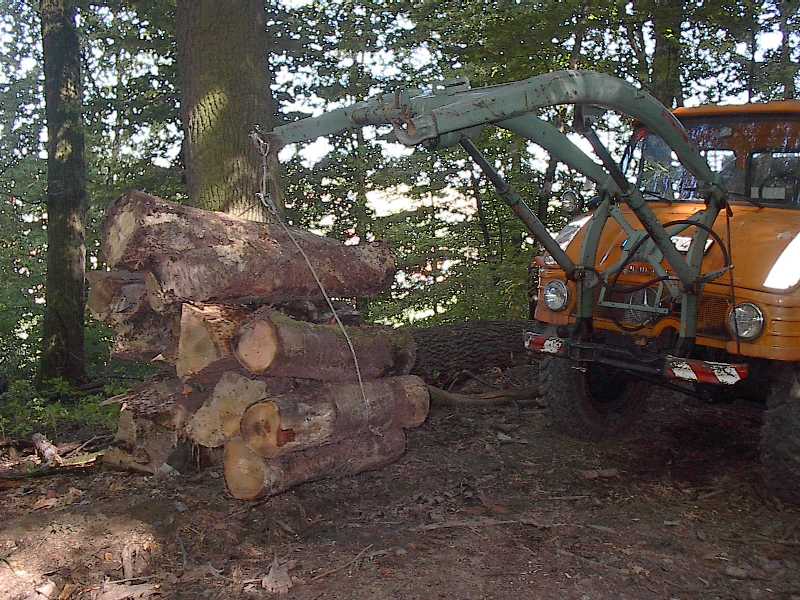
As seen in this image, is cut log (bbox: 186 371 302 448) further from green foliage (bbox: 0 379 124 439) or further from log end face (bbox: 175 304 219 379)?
green foliage (bbox: 0 379 124 439)

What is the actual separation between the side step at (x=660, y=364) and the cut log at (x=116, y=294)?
2776 millimetres

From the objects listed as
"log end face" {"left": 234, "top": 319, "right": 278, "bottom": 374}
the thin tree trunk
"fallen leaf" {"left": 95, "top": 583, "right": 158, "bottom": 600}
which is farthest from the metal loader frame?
the thin tree trunk

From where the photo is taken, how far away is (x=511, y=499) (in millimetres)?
4449

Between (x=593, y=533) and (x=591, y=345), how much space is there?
1.34 m

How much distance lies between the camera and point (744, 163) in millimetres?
5129

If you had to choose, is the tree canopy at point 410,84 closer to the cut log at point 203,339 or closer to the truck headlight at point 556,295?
the truck headlight at point 556,295

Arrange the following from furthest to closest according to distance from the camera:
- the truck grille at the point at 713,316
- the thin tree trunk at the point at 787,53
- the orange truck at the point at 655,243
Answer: the thin tree trunk at the point at 787,53 → the truck grille at the point at 713,316 → the orange truck at the point at 655,243

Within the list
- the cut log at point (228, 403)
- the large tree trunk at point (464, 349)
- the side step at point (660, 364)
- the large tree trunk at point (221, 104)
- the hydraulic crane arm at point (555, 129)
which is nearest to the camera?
the hydraulic crane arm at point (555, 129)

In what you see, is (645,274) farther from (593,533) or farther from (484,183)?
(484,183)

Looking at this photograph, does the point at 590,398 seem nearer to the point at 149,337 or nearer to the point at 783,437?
the point at 783,437

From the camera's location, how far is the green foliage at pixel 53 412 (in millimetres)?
6668

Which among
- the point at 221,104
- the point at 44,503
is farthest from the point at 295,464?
the point at 221,104

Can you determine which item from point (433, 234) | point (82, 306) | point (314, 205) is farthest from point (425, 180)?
point (82, 306)

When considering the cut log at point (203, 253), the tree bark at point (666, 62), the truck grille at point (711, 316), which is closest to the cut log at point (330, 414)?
the cut log at point (203, 253)
